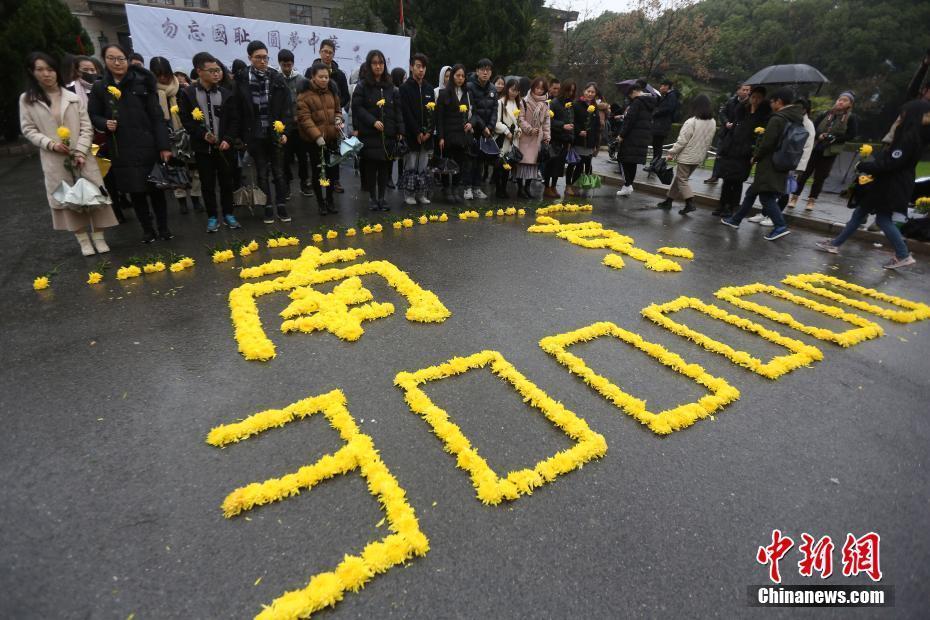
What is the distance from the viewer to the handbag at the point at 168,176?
5.46m

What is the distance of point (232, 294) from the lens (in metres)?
4.51

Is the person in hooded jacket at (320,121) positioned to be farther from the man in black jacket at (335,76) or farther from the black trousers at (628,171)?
the black trousers at (628,171)

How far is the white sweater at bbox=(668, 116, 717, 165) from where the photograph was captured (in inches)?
318

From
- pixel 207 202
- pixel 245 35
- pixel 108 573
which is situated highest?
pixel 245 35

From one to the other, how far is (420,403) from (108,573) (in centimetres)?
172

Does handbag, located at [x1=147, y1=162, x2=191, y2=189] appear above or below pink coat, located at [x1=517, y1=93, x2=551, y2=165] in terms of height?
below

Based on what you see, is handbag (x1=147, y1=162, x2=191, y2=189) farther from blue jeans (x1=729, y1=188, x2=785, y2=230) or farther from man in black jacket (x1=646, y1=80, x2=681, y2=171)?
man in black jacket (x1=646, y1=80, x2=681, y2=171)

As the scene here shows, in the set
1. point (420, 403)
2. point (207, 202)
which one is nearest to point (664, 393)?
point (420, 403)

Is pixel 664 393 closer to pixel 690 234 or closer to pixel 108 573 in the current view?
pixel 108 573

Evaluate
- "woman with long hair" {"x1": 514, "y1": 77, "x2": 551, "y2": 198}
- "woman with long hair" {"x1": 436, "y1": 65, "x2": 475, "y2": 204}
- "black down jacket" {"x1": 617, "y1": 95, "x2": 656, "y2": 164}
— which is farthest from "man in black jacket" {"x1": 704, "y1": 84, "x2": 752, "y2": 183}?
"woman with long hair" {"x1": 436, "y1": 65, "x2": 475, "y2": 204}

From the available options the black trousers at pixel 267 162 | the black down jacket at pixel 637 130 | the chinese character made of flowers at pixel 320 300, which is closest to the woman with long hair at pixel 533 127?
the black down jacket at pixel 637 130

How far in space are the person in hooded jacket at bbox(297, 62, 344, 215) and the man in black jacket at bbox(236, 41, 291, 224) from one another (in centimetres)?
43

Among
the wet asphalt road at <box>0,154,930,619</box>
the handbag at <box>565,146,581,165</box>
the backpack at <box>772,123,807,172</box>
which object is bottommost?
the wet asphalt road at <box>0,154,930,619</box>

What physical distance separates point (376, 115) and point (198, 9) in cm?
3581
